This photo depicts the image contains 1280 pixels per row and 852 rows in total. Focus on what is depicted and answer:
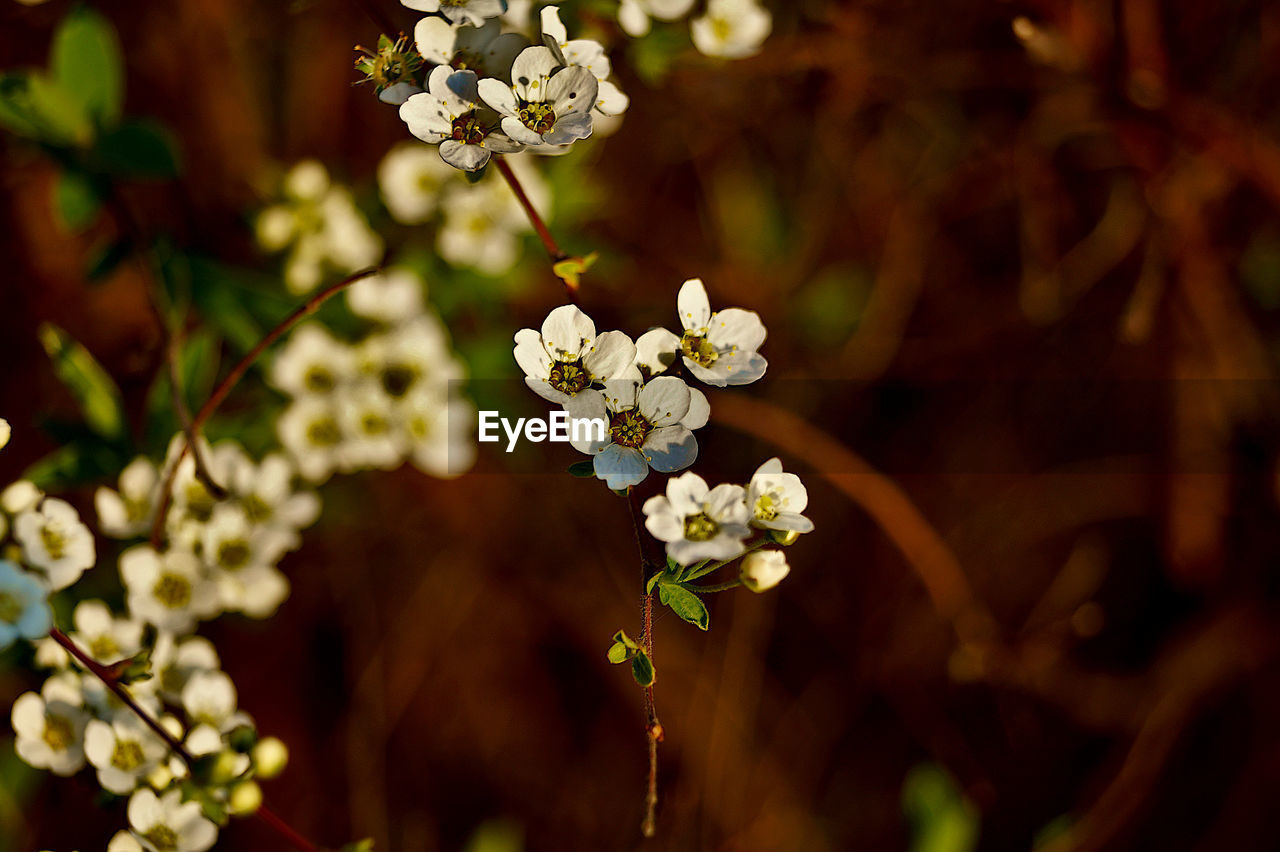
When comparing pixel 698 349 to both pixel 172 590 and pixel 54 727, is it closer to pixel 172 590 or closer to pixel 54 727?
pixel 172 590

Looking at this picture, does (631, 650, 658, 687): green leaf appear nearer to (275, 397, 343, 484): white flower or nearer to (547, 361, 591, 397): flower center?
(547, 361, 591, 397): flower center

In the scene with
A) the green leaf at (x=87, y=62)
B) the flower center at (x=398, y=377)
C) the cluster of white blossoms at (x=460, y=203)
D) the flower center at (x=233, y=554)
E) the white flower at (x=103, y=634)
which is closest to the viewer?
the white flower at (x=103, y=634)

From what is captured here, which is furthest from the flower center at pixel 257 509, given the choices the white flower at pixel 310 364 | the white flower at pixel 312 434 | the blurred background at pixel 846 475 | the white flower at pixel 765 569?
the white flower at pixel 765 569

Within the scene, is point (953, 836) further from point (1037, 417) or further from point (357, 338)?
point (357, 338)

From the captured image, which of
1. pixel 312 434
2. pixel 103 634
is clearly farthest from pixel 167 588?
pixel 312 434

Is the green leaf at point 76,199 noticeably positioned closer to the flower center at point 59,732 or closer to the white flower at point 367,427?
the white flower at point 367,427

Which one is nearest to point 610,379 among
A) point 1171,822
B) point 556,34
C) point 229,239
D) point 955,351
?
point 556,34

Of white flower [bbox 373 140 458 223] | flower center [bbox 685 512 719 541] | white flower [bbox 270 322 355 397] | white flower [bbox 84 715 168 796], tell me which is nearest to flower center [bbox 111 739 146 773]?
white flower [bbox 84 715 168 796]
